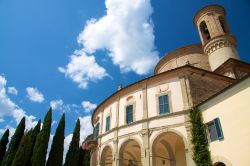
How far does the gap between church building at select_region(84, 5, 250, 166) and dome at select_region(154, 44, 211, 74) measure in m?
0.14

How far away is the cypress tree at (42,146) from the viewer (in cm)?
2450

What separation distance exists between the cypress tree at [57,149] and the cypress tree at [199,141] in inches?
716

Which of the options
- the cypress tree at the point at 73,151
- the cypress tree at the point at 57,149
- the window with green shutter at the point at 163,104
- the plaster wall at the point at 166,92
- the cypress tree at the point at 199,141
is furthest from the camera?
the cypress tree at the point at 73,151

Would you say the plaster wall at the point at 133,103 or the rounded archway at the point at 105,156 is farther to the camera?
the rounded archway at the point at 105,156

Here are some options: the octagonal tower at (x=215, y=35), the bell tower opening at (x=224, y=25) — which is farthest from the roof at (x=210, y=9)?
the bell tower opening at (x=224, y=25)

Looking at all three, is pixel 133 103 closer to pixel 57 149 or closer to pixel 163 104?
pixel 163 104

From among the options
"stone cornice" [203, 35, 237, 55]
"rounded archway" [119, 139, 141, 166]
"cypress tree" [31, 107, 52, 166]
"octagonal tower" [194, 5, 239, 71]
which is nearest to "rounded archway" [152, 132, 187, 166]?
"rounded archway" [119, 139, 141, 166]

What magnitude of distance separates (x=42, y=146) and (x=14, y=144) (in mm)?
9165

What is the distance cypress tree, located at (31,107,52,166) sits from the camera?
965 inches

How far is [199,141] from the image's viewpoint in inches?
606

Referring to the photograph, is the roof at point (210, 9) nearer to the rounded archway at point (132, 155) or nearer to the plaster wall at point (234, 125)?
the plaster wall at point (234, 125)

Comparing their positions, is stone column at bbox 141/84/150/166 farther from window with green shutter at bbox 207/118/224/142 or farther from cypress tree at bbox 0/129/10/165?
cypress tree at bbox 0/129/10/165

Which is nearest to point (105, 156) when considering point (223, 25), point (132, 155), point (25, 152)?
point (132, 155)

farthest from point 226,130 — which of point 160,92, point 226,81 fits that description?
point 226,81
